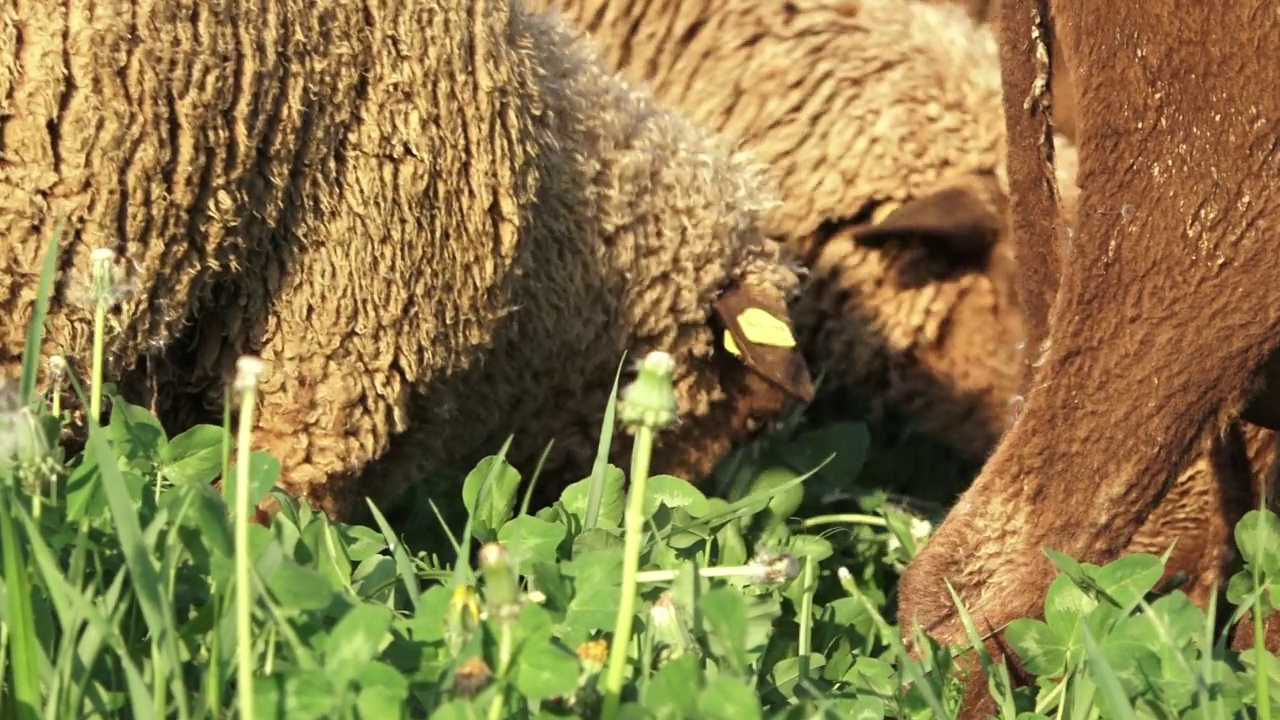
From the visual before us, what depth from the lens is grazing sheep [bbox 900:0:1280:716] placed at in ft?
7.07

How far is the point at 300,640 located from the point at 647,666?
0.32m

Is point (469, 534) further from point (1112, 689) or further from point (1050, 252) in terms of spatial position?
point (1050, 252)

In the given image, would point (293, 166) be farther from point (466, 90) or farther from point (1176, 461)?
point (1176, 461)

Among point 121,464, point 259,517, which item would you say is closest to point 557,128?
point 259,517

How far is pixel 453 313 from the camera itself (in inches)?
91.2

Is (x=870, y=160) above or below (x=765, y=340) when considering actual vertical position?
above

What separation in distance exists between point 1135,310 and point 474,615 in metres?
1.22

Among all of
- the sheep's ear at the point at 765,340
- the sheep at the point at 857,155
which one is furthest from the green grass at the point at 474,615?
the sheep at the point at 857,155

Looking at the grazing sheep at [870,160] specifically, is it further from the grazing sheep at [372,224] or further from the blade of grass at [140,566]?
the blade of grass at [140,566]

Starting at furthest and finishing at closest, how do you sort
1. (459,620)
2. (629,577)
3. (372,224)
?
(372,224)
(459,620)
(629,577)

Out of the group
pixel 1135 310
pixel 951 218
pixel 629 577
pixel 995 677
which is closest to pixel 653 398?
pixel 629 577

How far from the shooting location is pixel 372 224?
221 centimetres

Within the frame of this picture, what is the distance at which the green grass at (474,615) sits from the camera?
131 cm

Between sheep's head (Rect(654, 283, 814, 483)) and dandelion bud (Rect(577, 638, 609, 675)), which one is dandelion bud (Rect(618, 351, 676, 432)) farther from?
sheep's head (Rect(654, 283, 814, 483))
